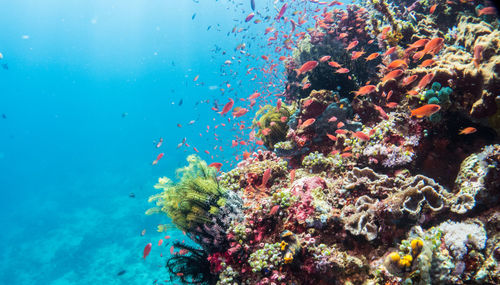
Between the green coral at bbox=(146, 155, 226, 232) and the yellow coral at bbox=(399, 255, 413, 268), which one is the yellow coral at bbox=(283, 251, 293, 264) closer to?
the yellow coral at bbox=(399, 255, 413, 268)

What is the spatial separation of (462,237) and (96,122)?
125m

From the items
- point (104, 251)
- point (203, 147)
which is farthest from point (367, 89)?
point (203, 147)

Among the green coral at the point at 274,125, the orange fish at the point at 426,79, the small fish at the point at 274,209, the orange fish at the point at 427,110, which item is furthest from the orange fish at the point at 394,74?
the small fish at the point at 274,209

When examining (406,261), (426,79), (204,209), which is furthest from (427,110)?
(204,209)

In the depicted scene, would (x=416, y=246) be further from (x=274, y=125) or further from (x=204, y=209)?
(x=274, y=125)

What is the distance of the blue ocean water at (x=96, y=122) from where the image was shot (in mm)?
26594

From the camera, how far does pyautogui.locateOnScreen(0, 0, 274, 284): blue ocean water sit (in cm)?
2659

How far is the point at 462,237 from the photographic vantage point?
10.7 ft

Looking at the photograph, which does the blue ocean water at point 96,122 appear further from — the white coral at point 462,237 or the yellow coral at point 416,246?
the white coral at point 462,237

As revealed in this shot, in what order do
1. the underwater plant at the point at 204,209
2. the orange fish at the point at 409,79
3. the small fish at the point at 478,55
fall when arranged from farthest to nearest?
the orange fish at the point at 409,79, the underwater plant at the point at 204,209, the small fish at the point at 478,55

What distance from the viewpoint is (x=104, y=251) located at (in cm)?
2592

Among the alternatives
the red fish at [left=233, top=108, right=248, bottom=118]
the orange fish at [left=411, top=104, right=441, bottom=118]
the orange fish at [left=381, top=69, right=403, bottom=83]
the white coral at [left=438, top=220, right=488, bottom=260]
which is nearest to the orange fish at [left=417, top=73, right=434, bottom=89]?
the orange fish at [left=381, top=69, right=403, bottom=83]

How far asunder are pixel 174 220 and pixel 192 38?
147m

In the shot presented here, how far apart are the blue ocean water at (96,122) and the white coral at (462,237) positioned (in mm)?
13146
